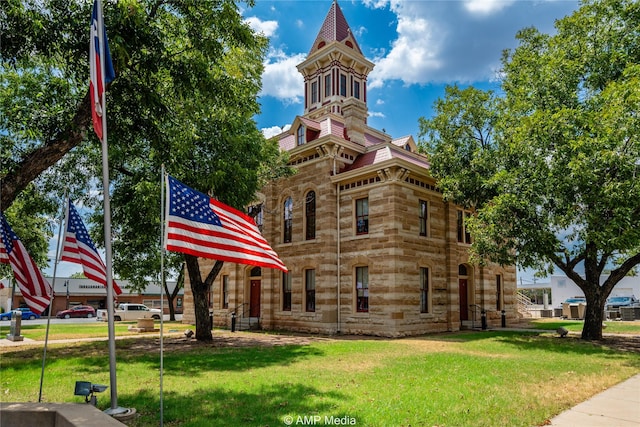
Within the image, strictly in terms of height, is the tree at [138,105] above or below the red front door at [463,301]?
above

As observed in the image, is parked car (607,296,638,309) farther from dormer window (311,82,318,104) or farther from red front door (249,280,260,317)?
→ red front door (249,280,260,317)

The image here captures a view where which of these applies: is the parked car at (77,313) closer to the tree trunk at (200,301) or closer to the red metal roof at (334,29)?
the tree trunk at (200,301)

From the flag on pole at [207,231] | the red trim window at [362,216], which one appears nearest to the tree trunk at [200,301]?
the red trim window at [362,216]

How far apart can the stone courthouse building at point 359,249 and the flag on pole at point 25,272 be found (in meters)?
A: 14.4

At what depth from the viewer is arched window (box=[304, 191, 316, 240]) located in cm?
2433

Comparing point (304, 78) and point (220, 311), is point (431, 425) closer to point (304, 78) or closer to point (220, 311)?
point (220, 311)

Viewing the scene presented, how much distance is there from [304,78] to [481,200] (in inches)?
783

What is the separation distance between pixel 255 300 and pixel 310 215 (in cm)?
695

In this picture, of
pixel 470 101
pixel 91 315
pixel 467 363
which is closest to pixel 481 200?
pixel 470 101

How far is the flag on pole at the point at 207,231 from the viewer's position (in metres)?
7.09

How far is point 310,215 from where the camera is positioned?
24578mm

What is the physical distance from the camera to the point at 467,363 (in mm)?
12312

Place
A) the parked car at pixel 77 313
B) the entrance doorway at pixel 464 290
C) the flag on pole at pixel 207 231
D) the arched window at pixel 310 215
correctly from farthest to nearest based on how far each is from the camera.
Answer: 1. the parked car at pixel 77 313
2. the entrance doorway at pixel 464 290
3. the arched window at pixel 310 215
4. the flag on pole at pixel 207 231

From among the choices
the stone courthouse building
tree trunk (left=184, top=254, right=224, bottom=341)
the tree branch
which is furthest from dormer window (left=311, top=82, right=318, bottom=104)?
the tree branch
